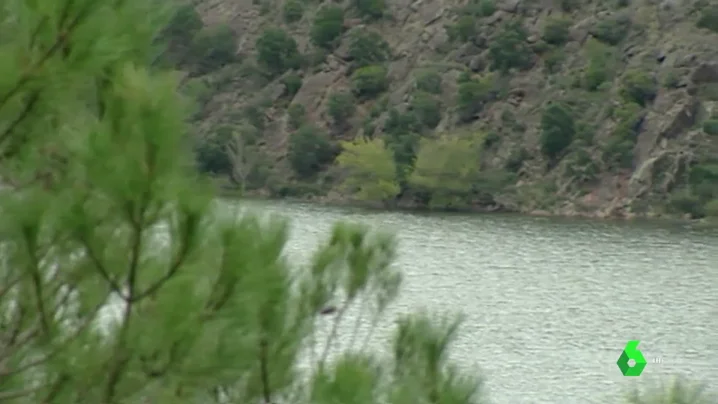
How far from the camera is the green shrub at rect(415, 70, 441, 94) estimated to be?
35.7m

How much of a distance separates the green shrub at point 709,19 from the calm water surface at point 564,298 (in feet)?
25.8

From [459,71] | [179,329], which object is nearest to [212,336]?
[179,329]

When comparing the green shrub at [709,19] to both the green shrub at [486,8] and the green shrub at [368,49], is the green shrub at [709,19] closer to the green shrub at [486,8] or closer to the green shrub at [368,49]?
the green shrub at [486,8]

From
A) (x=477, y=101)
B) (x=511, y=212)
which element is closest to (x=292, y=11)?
(x=477, y=101)

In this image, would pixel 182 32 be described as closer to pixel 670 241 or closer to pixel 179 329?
pixel 670 241

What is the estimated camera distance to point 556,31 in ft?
119

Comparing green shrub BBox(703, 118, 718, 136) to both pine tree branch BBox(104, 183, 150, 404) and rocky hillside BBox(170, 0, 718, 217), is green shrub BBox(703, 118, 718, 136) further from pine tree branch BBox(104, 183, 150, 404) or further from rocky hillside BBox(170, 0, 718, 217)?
pine tree branch BBox(104, 183, 150, 404)

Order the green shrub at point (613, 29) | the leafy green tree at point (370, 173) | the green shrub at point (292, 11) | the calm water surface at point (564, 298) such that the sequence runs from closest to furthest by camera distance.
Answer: the calm water surface at point (564, 298)
the leafy green tree at point (370, 173)
the green shrub at point (613, 29)
the green shrub at point (292, 11)

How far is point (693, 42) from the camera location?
108 ft

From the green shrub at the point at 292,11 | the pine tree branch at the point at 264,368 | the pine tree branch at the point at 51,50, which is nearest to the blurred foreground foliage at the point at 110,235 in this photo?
the pine tree branch at the point at 51,50

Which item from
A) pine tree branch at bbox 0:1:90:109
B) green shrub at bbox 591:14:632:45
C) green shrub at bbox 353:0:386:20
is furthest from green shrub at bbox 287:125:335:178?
pine tree branch at bbox 0:1:90:109

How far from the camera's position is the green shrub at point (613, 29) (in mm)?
35062

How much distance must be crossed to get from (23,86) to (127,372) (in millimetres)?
610

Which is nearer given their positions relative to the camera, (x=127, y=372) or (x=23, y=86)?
(x=23, y=86)
